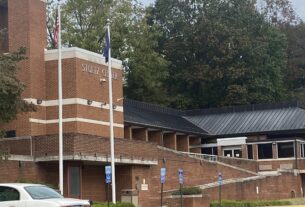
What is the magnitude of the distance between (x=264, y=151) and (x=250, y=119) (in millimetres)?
5690

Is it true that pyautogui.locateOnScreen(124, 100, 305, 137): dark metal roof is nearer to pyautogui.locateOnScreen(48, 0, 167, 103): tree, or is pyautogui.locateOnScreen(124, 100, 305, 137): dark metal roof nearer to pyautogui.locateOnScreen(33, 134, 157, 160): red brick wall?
pyautogui.locateOnScreen(48, 0, 167, 103): tree

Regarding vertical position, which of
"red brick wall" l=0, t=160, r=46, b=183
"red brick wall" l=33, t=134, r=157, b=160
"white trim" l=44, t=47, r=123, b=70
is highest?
"white trim" l=44, t=47, r=123, b=70

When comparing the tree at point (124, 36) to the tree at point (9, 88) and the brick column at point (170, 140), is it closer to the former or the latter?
the brick column at point (170, 140)

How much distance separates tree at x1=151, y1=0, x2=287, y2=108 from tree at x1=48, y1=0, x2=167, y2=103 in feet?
22.0

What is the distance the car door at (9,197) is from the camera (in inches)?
741

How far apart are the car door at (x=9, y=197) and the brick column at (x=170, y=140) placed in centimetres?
4601

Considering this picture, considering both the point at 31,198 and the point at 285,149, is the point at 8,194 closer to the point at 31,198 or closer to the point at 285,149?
the point at 31,198

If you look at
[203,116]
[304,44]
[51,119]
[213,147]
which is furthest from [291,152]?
[304,44]

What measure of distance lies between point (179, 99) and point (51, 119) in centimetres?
4326

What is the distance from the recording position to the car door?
61.8 feet

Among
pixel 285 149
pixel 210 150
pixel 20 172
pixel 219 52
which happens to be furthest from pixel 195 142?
pixel 20 172

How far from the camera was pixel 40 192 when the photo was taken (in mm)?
19266

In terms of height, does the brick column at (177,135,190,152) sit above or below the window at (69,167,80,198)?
above

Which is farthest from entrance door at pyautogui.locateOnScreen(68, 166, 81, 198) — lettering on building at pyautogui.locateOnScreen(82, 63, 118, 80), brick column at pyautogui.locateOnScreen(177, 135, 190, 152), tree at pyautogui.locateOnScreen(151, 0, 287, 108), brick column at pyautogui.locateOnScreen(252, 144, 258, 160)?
tree at pyautogui.locateOnScreen(151, 0, 287, 108)
